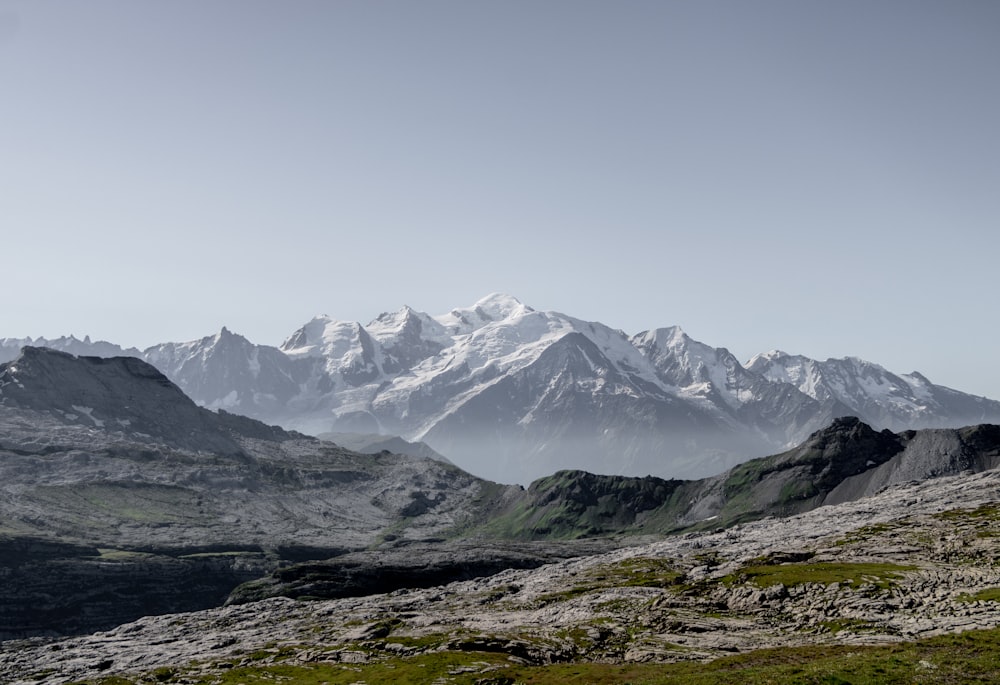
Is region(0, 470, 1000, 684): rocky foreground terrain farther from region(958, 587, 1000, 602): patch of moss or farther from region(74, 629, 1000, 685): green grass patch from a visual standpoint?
region(74, 629, 1000, 685): green grass patch

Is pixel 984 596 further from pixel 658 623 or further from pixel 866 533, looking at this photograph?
pixel 866 533

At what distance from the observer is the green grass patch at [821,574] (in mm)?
119494

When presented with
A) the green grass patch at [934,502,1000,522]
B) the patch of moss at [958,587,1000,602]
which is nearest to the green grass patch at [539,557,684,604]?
the green grass patch at [934,502,1000,522]

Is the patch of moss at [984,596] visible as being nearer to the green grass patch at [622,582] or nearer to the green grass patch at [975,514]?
the green grass patch at [622,582]

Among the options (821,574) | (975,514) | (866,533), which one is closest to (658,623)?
(821,574)

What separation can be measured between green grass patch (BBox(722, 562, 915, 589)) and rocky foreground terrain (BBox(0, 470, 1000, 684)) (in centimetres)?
29

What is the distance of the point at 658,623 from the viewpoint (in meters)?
115

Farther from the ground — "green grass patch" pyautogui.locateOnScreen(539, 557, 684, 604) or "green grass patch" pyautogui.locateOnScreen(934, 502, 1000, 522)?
"green grass patch" pyautogui.locateOnScreen(934, 502, 1000, 522)

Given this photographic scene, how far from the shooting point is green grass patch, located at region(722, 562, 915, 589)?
392 ft

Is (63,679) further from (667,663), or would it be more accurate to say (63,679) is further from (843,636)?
(843,636)

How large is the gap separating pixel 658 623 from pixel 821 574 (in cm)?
2872

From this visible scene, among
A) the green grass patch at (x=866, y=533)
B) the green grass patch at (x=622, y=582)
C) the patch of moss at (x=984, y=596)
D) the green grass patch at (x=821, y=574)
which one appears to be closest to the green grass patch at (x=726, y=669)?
the patch of moss at (x=984, y=596)

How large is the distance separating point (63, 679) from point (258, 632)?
37925 millimetres

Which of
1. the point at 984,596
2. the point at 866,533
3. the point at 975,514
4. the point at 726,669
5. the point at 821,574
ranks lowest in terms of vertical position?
the point at 866,533
